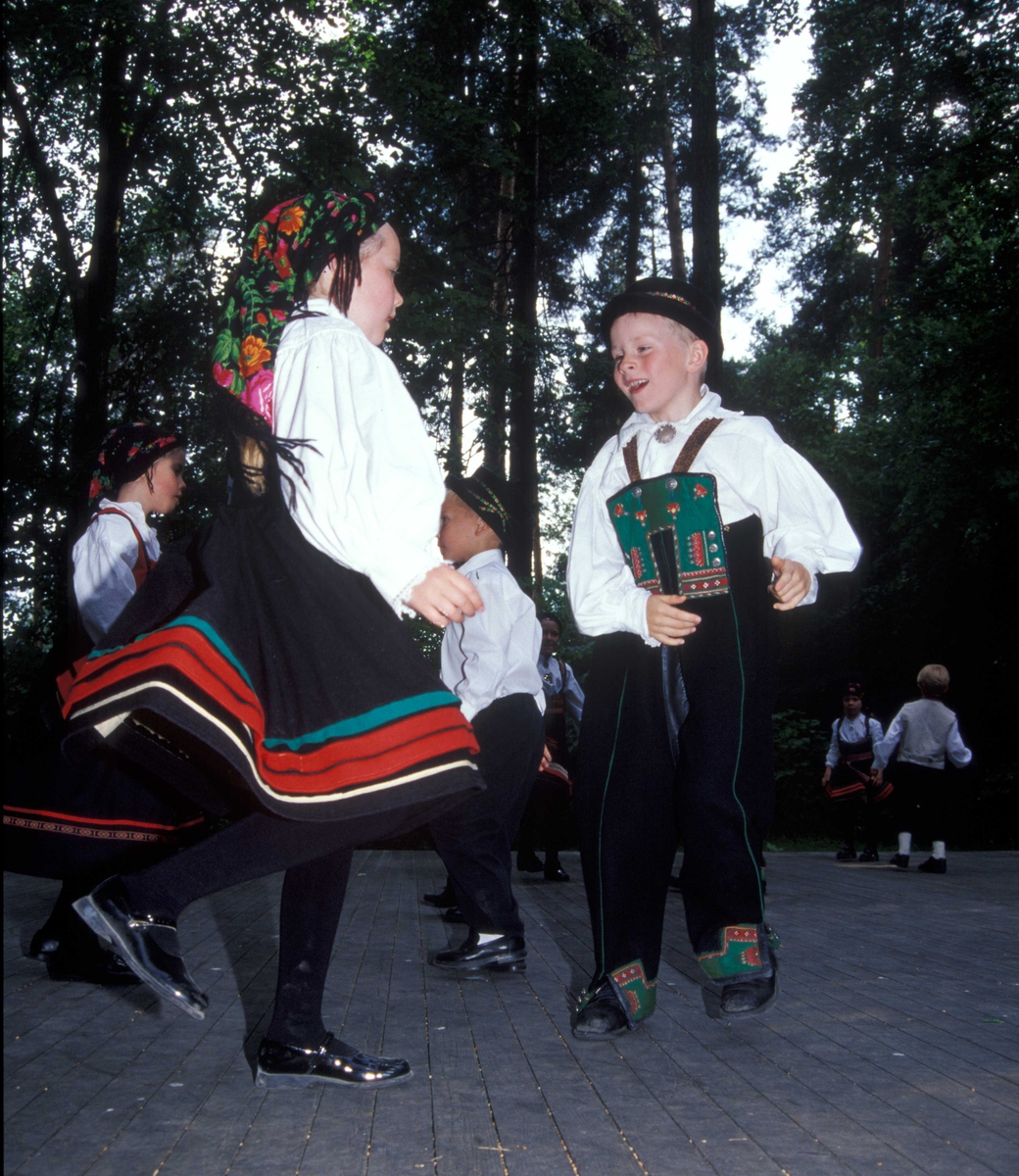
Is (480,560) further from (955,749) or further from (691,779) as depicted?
(955,749)

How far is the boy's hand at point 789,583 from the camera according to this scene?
3600mm

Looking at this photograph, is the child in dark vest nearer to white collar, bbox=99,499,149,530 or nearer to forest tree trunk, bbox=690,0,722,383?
forest tree trunk, bbox=690,0,722,383

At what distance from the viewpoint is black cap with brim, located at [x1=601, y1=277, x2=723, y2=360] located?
156 inches

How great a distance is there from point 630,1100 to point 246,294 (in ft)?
7.18

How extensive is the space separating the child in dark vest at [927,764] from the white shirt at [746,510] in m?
7.71

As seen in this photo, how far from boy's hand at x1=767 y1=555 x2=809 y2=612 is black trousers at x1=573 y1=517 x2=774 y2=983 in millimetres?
104

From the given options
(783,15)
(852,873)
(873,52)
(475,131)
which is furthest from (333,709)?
(873,52)

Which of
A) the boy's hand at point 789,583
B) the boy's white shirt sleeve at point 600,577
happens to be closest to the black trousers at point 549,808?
the boy's white shirt sleeve at point 600,577

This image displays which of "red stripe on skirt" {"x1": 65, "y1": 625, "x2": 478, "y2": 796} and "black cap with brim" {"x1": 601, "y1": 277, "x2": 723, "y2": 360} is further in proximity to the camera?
"black cap with brim" {"x1": 601, "y1": 277, "x2": 723, "y2": 360}

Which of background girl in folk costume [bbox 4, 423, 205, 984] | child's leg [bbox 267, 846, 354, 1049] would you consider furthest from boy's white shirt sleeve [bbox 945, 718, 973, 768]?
child's leg [bbox 267, 846, 354, 1049]

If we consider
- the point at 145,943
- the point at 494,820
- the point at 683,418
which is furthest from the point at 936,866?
the point at 145,943

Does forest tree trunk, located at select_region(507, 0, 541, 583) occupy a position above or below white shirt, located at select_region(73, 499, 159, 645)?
above

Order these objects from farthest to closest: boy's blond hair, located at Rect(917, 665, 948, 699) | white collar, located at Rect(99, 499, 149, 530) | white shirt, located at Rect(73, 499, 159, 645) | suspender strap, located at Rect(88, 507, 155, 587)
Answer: boy's blond hair, located at Rect(917, 665, 948, 699) → white collar, located at Rect(99, 499, 149, 530) → suspender strap, located at Rect(88, 507, 155, 587) → white shirt, located at Rect(73, 499, 159, 645)

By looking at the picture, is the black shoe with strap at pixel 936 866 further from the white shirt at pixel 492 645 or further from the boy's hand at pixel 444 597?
the boy's hand at pixel 444 597
